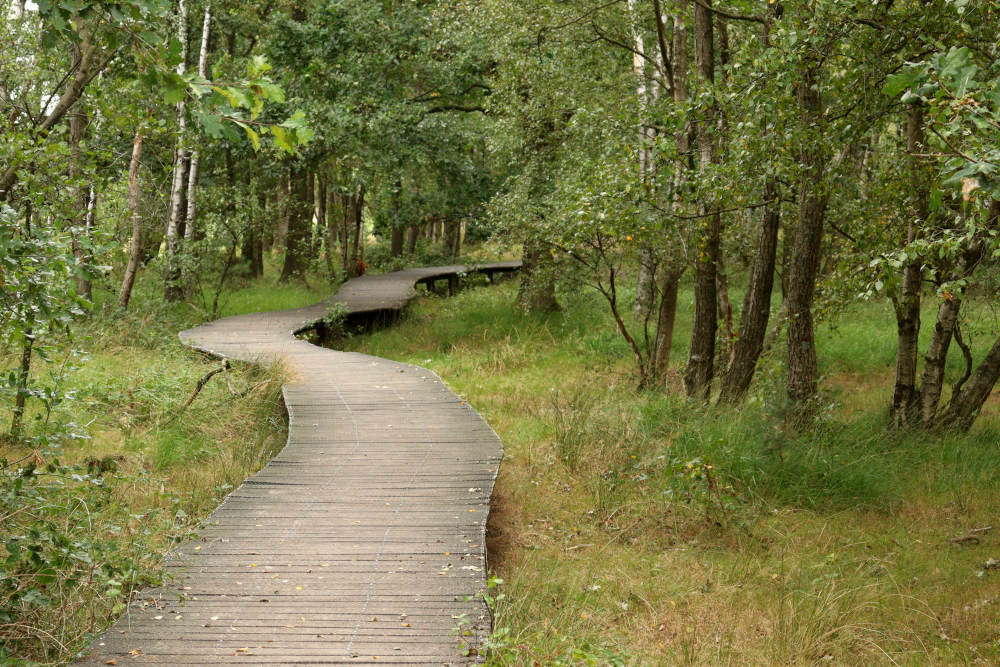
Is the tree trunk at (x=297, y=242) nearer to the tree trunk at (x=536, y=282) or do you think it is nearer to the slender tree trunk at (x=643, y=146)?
the tree trunk at (x=536, y=282)

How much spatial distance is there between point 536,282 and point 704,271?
157 inches

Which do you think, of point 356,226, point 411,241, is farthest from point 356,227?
point 411,241

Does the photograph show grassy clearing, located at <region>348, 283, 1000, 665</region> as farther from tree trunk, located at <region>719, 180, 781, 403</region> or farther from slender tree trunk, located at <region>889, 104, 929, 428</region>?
tree trunk, located at <region>719, 180, 781, 403</region>

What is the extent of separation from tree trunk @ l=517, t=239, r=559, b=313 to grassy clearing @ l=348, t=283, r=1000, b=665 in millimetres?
2509

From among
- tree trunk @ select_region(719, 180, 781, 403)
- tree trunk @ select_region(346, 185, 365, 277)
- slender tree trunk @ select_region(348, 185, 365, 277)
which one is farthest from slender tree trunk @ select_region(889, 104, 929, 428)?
tree trunk @ select_region(346, 185, 365, 277)

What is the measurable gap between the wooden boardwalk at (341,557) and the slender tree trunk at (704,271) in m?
2.90

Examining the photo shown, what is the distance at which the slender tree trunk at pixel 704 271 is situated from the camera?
30.3 feet

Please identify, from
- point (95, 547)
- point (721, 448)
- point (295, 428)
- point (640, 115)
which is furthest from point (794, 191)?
point (95, 547)

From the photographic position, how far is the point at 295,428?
7.98 metres

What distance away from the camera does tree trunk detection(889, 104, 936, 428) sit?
8.02m

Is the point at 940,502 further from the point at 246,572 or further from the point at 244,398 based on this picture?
the point at 244,398

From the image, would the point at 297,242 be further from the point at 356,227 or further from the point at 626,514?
the point at 626,514

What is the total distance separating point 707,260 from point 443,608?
6103mm

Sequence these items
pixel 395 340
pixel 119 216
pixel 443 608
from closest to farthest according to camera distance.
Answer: pixel 443 608
pixel 119 216
pixel 395 340
